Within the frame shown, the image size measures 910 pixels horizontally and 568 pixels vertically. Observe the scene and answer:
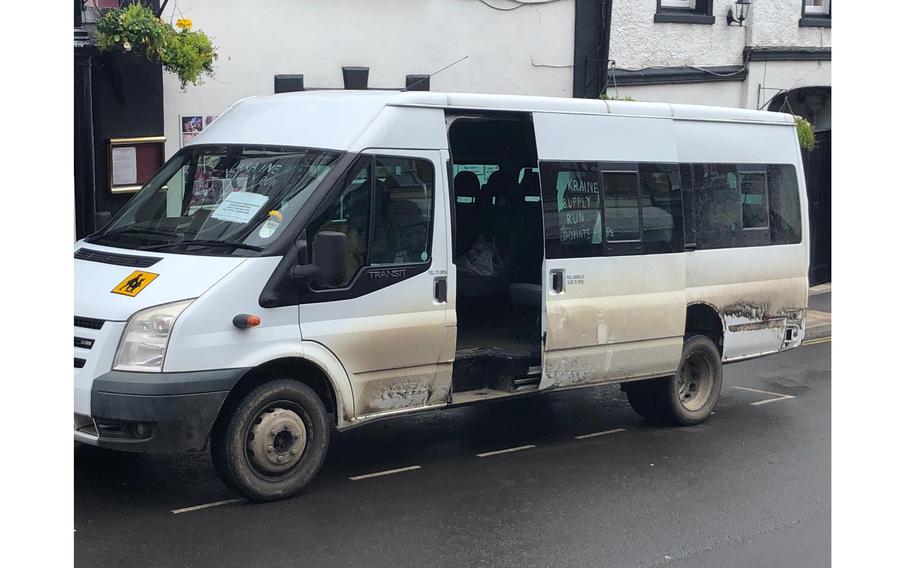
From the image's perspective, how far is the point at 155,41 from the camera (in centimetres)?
1063

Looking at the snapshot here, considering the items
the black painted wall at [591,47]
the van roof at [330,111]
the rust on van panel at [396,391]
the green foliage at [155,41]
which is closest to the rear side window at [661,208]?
the van roof at [330,111]

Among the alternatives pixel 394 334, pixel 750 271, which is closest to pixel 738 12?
pixel 750 271

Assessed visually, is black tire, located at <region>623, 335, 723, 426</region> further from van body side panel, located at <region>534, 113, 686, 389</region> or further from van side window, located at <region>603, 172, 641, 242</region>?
van side window, located at <region>603, 172, 641, 242</region>

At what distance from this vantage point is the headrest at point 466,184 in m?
9.97

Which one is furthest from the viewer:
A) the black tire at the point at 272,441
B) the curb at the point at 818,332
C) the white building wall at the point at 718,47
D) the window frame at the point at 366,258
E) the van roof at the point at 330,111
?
the white building wall at the point at 718,47

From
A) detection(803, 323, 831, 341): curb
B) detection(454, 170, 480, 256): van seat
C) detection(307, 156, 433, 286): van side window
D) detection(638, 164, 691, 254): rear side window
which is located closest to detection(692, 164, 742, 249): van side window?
detection(638, 164, 691, 254): rear side window

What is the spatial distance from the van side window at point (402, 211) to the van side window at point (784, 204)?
3912 mm

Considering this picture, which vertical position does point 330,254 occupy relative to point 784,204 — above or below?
below

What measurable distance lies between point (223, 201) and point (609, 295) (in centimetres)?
303

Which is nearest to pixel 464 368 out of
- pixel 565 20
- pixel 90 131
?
pixel 90 131

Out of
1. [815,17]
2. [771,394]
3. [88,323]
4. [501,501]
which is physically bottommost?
[501,501]

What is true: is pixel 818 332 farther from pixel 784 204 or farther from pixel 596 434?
pixel 596 434

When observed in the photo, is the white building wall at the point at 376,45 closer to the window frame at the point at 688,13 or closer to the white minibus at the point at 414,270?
the window frame at the point at 688,13

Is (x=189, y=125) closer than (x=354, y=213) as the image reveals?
No
